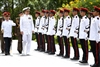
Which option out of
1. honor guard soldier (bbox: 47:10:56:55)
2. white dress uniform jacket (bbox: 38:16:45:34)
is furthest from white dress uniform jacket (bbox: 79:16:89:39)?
white dress uniform jacket (bbox: 38:16:45:34)

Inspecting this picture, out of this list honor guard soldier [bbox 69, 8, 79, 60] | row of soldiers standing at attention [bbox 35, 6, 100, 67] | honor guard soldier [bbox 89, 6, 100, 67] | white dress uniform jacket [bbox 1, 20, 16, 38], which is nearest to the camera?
honor guard soldier [bbox 89, 6, 100, 67]

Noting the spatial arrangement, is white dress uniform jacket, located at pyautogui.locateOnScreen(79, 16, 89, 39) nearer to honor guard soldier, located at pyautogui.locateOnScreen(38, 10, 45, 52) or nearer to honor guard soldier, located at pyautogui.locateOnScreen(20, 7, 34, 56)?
honor guard soldier, located at pyautogui.locateOnScreen(20, 7, 34, 56)

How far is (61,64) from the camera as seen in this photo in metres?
12.8

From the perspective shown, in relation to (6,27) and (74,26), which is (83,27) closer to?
(74,26)

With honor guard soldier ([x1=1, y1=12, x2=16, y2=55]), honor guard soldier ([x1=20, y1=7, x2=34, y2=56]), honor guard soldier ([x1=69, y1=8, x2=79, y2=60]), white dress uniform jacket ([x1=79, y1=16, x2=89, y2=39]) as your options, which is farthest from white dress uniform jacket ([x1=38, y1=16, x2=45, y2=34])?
white dress uniform jacket ([x1=79, y1=16, x2=89, y2=39])

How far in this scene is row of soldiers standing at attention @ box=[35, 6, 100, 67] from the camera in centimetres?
1177

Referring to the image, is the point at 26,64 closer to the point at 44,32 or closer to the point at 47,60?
the point at 47,60

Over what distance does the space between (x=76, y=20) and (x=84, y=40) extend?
95 centimetres

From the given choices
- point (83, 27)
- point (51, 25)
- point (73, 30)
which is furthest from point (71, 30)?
point (51, 25)

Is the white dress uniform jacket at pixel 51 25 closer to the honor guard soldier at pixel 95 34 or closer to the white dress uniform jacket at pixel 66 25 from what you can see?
the white dress uniform jacket at pixel 66 25

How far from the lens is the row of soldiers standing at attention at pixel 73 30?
11.8m

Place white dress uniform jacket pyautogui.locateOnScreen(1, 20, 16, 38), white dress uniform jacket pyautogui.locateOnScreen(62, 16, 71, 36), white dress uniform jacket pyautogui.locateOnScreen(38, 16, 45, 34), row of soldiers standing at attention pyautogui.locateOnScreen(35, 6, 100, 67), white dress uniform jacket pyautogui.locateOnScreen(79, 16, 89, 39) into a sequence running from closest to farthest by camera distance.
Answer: row of soldiers standing at attention pyautogui.locateOnScreen(35, 6, 100, 67)
white dress uniform jacket pyautogui.locateOnScreen(79, 16, 89, 39)
white dress uniform jacket pyautogui.locateOnScreen(62, 16, 71, 36)
white dress uniform jacket pyautogui.locateOnScreen(1, 20, 16, 38)
white dress uniform jacket pyautogui.locateOnScreen(38, 16, 45, 34)

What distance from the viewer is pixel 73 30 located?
13.8 m

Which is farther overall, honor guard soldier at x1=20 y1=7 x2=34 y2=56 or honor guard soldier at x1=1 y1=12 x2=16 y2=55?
honor guard soldier at x1=1 y1=12 x2=16 y2=55
